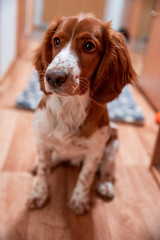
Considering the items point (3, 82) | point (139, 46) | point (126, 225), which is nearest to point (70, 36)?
point (126, 225)

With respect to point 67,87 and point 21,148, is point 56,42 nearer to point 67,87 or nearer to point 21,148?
point 67,87

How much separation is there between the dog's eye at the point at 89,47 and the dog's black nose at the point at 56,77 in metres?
0.19

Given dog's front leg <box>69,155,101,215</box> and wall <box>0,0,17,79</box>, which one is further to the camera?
wall <box>0,0,17,79</box>

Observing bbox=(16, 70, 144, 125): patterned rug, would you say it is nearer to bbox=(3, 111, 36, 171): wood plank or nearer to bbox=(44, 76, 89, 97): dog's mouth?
bbox=(3, 111, 36, 171): wood plank

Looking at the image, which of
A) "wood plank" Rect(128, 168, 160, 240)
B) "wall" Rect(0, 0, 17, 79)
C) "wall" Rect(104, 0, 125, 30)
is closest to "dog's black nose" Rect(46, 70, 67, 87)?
"wood plank" Rect(128, 168, 160, 240)

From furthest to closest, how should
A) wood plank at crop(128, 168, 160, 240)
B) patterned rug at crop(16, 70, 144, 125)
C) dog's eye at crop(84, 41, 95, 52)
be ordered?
1. patterned rug at crop(16, 70, 144, 125)
2. wood plank at crop(128, 168, 160, 240)
3. dog's eye at crop(84, 41, 95, 52)

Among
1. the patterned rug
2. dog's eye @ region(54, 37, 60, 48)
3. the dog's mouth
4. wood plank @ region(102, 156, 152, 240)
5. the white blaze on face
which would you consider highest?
dog's eye @ region(54, 37, 60, 48)

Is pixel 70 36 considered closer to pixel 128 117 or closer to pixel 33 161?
pixel 33 161

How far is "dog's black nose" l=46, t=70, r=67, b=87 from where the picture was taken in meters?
1.07

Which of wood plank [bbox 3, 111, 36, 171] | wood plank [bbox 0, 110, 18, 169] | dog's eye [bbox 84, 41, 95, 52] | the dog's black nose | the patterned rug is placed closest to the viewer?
the dog's black nose

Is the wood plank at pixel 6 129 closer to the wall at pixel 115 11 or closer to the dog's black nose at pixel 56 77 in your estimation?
the dog's black nose at pixel 56 77

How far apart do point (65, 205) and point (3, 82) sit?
2041mm

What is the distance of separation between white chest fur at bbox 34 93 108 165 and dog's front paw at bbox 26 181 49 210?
0.29 m

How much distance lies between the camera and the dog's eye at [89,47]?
1173 mm
